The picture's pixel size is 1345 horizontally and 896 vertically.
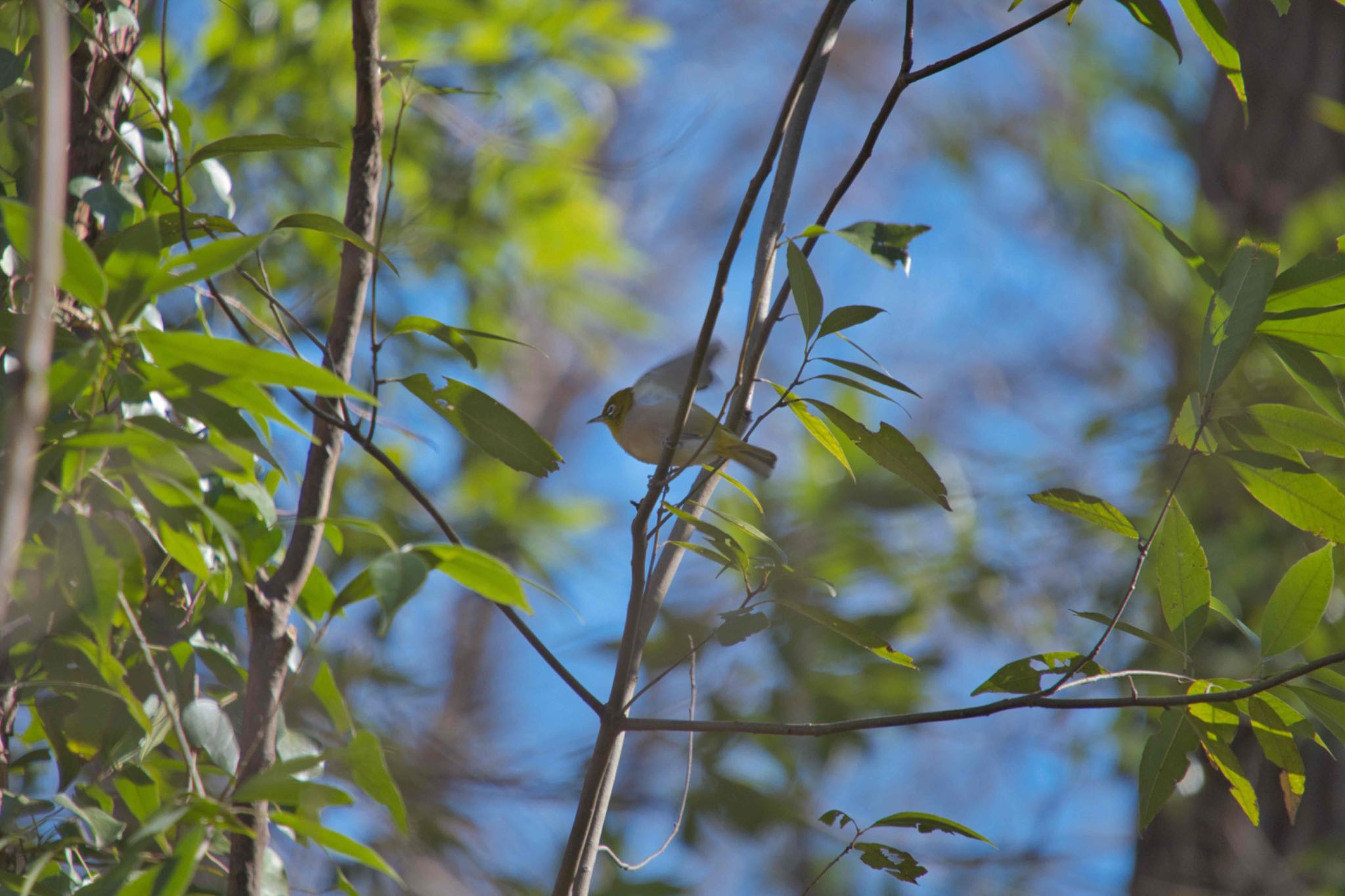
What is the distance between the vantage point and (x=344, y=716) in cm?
78

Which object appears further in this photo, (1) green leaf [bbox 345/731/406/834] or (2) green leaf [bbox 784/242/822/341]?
(2) green leaf [bbox 784/242/822/341]

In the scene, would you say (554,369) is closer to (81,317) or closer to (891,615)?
(891,615)

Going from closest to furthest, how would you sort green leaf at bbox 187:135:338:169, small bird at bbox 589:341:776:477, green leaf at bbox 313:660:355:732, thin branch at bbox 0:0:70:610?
thin branch at bbox 0:0:70:610
green leaf at bbox 313:660:355:732
green leaf at bbox 187:135:338:169
small bird at bbox 589:341:776:477

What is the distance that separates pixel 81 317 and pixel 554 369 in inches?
280

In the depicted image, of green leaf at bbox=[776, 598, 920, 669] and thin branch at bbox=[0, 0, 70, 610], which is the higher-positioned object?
green leaf at bbox=[776, 598, 920, 669]

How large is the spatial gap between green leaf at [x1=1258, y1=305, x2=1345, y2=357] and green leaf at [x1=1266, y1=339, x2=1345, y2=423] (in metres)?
0.01

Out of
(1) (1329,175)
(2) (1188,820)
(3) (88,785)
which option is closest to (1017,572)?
(2) (1188,820)

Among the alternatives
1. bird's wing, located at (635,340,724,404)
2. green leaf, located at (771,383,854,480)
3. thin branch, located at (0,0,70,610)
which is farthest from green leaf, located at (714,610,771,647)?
bird's wing, located at (635,340,724,404)

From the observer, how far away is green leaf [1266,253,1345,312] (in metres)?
0.91

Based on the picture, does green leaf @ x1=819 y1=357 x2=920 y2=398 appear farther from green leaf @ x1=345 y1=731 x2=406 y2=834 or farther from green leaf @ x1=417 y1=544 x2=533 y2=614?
green leaf @ x1=345 y1=731 x2=406 y2=834

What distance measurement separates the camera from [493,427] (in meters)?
1.05

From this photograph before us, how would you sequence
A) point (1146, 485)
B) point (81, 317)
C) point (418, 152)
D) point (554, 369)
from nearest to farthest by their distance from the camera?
point (81, 317) → point (418, 152) → point (1146, 485) → point (554, 369)

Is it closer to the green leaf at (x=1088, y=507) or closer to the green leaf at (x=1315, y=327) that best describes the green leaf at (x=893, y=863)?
the green leaf at (x=1088, y=507)

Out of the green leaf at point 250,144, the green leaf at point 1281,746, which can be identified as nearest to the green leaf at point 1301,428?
the green leaf at point 1281,746
